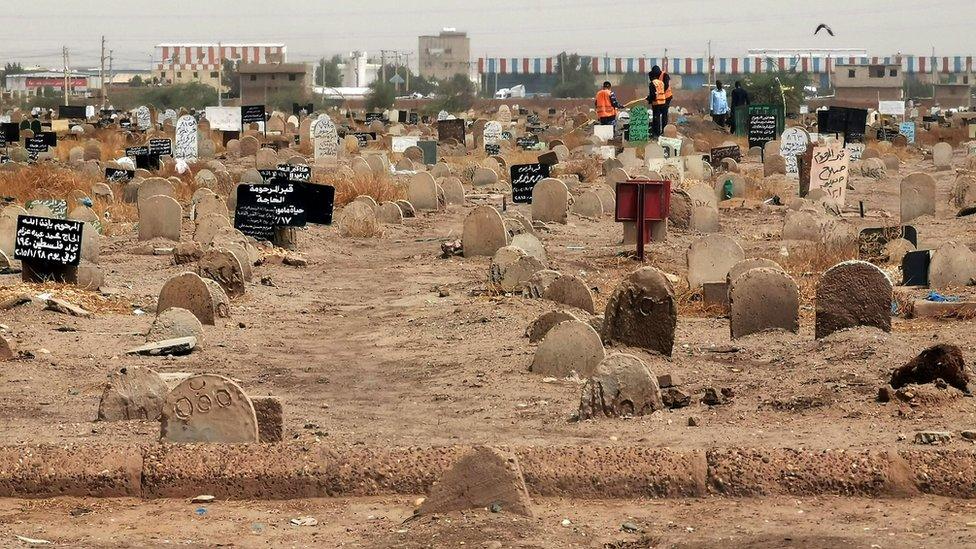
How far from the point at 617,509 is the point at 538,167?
1582cm

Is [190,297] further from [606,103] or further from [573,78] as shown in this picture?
[573,78]

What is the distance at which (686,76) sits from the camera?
158250 mm

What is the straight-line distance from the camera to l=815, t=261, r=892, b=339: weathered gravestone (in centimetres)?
940

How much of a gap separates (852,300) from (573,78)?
376 ft

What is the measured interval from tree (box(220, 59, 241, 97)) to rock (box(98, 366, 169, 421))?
262 ft

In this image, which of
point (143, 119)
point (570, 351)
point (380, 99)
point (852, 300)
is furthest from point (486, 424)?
point (380, 99)

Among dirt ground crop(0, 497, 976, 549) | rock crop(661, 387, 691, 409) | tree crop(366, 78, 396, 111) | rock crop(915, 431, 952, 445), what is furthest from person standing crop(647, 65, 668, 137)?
tree crop(366, 78, 396, 111)

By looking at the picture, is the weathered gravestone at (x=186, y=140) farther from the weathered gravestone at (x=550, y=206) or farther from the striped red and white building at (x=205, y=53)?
the striped red and white building at (x=205, y=53)

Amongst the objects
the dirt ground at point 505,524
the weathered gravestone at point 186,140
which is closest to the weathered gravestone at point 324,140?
the weathered gravestone at point 186,140

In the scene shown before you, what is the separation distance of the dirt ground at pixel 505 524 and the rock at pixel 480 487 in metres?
0.07

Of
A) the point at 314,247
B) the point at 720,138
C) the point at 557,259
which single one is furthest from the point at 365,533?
the point at 720,138

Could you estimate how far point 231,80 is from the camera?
111 metres

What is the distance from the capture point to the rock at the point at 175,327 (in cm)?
1023

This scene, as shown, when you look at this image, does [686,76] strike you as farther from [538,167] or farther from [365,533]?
[365,533]
